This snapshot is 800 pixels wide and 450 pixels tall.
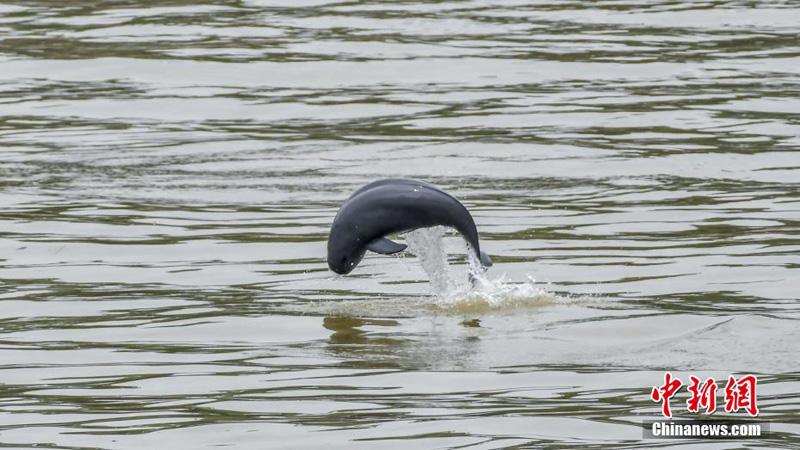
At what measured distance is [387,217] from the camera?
1020 centimetres

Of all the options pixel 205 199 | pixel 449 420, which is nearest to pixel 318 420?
pixel 449 420

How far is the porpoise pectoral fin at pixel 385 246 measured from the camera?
10086 mm

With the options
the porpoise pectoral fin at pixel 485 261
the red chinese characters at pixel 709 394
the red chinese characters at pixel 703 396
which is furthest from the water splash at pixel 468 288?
the red chinese characters at pixel 703 396

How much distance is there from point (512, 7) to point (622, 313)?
13.4 m

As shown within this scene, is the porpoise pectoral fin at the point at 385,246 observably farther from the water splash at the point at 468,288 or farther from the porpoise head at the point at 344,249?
the water splash at the point at 468,288

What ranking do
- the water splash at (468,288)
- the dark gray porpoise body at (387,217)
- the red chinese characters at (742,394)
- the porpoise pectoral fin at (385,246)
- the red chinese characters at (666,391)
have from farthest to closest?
the water splash at (468,288) < the dark gray porpoise body at (387,217) < the porpoise pectoral fin at (385,246) < the red chinese characters at (666,391) < the red chinese characters at (742,394)

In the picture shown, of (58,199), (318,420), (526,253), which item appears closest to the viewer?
(318,420)

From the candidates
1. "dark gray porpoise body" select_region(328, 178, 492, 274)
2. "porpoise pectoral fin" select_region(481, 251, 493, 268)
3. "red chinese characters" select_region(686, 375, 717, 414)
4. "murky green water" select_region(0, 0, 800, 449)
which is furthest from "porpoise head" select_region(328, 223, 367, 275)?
"red chinese characters" select_region(686, 375, 717, 414)

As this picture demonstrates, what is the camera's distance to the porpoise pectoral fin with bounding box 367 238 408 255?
1009 cm

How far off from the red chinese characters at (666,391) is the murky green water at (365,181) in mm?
91

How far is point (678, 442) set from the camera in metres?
7.34

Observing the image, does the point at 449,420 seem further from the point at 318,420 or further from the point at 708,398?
the point at 708,398

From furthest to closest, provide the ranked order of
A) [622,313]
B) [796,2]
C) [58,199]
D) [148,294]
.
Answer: [796,2], [58,199], [148,294], [622,313]

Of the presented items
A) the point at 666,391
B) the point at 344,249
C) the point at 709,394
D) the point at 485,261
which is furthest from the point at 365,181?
the point at 709,394
